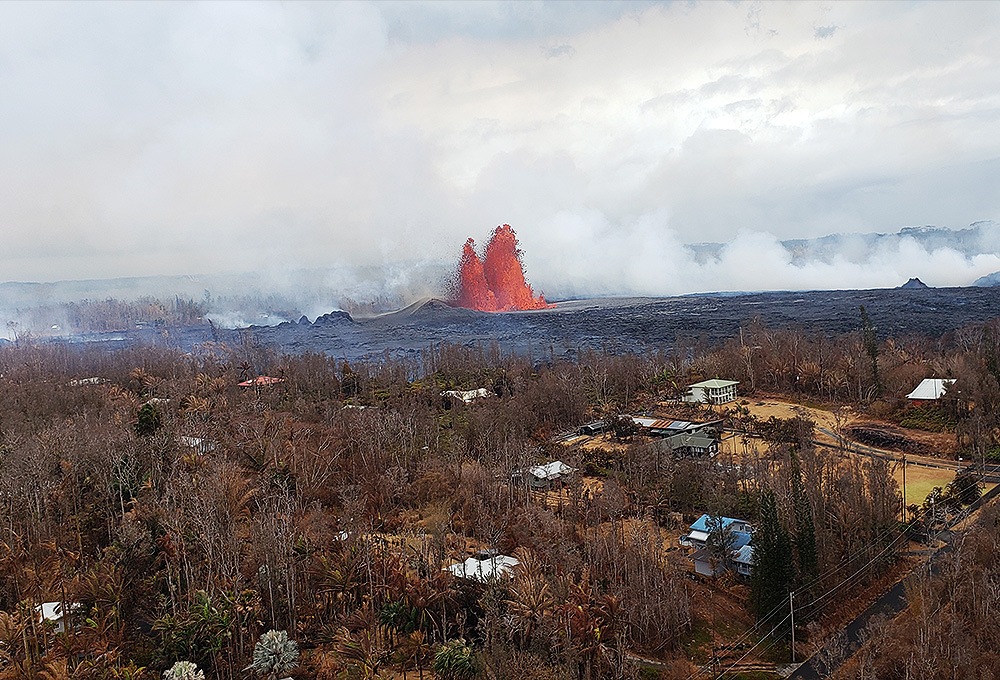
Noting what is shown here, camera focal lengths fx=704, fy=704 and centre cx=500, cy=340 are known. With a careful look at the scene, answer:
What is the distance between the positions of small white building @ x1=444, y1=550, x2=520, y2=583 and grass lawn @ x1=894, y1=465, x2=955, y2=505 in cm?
1423

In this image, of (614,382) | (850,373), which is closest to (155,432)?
(614,382)

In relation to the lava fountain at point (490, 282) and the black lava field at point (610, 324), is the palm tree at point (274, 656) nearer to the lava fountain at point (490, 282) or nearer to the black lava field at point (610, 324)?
the black lava field at point (610, 324)

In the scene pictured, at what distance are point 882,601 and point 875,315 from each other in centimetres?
5905

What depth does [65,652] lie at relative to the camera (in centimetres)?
1375

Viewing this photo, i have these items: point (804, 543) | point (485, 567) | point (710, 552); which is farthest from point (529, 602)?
point (804, 543)

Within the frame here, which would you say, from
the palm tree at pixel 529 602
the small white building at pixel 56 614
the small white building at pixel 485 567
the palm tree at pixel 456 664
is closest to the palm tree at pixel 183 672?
the small white building at pixel 56 614

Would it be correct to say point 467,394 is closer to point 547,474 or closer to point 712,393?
point 712,393

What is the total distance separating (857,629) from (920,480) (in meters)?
11.9

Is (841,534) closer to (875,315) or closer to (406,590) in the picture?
(406,590)

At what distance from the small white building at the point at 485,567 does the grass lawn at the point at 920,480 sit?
1423 centimetres

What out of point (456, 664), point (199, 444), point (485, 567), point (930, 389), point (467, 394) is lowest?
point (456, 664)

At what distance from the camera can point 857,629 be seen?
15758mm

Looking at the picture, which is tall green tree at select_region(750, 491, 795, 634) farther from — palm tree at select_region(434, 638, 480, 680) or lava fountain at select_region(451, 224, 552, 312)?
lava fountain at select_region(451, 224, 552, 312)

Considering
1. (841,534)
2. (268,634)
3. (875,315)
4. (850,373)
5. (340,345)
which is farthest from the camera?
(340,345)
